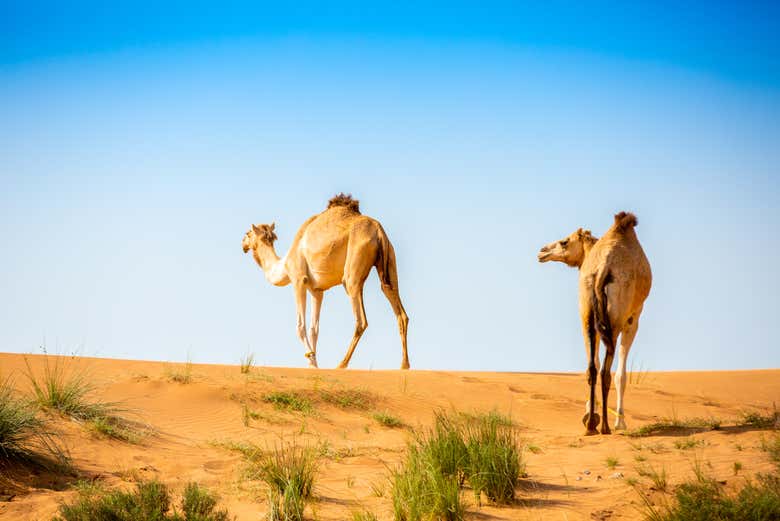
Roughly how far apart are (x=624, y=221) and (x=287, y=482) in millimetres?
6674

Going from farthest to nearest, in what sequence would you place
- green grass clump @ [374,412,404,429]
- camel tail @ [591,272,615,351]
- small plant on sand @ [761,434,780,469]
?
green grass clump @ [374,412,404,429]
camel tail @ [591,272,615,351]
small plant on sand @ [761,434,780,469]

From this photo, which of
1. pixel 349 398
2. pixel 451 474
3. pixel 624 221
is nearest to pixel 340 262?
pixel 349 398

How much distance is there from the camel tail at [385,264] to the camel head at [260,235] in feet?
14.9

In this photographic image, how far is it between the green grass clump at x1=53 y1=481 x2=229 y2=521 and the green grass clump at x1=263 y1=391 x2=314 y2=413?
516cm

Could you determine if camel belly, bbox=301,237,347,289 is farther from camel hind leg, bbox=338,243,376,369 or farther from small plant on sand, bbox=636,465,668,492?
small plant on sand, bbox=636,465,668,492

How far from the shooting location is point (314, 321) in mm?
19281

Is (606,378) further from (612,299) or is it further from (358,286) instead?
(358,286)

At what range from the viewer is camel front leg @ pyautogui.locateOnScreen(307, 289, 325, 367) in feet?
61.8

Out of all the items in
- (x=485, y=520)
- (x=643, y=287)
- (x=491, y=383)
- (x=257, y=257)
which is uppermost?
(x=257, y=257)

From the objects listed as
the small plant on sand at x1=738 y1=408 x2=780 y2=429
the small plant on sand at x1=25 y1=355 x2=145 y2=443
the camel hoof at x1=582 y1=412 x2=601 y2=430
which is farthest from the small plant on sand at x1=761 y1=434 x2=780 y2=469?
the small plant on sand at x1=25 y1=355 x2=145 y2=443

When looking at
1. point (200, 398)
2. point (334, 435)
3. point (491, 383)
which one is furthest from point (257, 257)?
point (334, 435)

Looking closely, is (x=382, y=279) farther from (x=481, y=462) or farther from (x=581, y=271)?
(x=481, y=462)

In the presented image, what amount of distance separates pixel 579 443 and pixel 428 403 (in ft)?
12.5

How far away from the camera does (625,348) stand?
38.4ft
